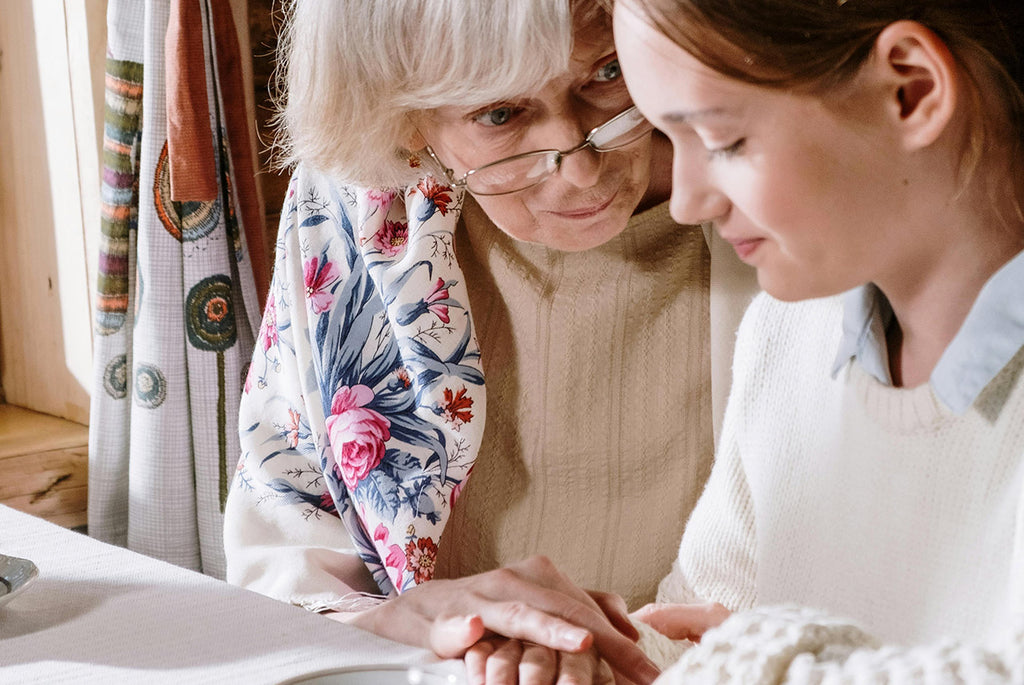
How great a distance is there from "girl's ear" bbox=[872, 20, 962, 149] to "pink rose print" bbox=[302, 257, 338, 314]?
901 mm

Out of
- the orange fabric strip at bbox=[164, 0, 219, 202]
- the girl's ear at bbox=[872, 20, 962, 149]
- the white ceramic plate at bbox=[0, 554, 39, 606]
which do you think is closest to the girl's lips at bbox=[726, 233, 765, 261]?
the girl's ear at bbox=[872, 20, 962, 149]

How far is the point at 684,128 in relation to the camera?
77 cm

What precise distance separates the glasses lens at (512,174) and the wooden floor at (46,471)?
136 centimetres

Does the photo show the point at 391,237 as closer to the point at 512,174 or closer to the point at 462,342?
the point at 462,342

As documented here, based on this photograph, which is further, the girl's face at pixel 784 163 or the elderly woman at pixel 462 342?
the elderly woman at pixel 462 342

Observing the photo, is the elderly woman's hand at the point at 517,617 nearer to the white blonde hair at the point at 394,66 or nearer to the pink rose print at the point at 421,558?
the pink rose print at the point at 421,558

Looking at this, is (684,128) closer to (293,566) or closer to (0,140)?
(293,566)

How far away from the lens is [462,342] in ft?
4.73

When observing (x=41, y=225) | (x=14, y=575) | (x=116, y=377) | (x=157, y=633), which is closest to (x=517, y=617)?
(x=157, y=633)

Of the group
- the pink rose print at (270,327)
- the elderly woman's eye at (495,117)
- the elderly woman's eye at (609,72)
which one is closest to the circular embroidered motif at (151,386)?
the pink rose print at (270,327)

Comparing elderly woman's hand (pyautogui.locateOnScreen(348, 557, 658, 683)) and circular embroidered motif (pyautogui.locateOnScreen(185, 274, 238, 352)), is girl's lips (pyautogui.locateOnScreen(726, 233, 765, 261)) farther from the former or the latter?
circular embroidered motif (pyautogui.locateOnScreen(185, 274, 238, 352))

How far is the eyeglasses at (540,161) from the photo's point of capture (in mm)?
1180

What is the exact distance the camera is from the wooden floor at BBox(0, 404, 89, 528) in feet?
7.26

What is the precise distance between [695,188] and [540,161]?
1.47ft
